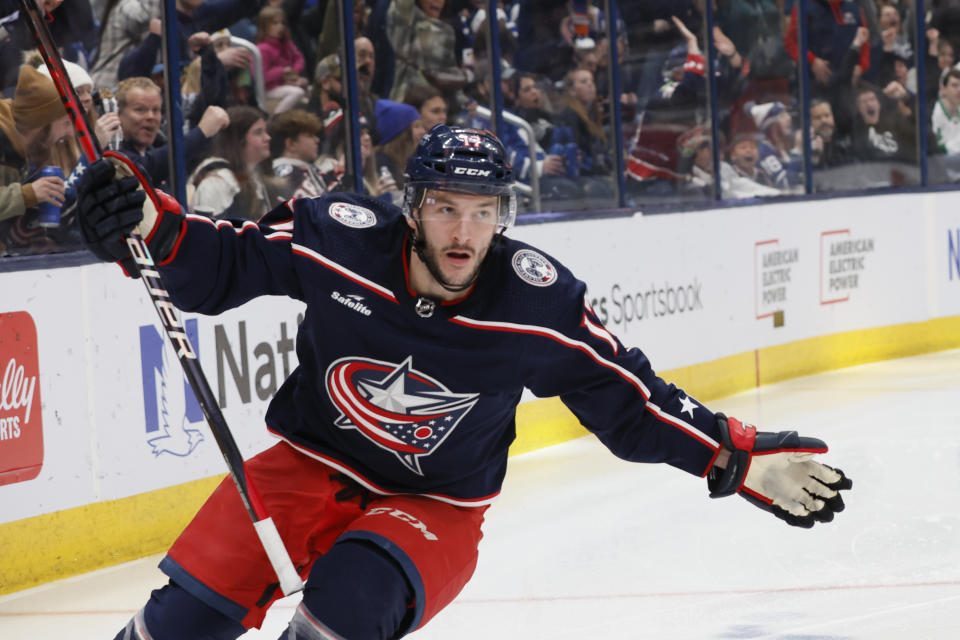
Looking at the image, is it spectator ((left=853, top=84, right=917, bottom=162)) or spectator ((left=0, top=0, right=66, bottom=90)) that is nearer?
spectator ((left=0, top=0, right=66, bottom=90))

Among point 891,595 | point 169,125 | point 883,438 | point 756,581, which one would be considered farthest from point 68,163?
point 883,438

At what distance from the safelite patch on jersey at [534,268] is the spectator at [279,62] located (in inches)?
113

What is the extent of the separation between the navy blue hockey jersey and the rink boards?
66.1 inches

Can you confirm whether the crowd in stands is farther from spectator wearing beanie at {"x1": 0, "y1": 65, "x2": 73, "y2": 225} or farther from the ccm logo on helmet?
the ccm logo on helmet

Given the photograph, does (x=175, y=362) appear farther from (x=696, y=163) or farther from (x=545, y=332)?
(x=696, y=163)

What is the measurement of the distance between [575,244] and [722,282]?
134 centimetres

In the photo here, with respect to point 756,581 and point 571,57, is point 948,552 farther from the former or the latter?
point 571,57

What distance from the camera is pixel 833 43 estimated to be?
855cm

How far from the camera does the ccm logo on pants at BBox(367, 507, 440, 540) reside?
2.26m

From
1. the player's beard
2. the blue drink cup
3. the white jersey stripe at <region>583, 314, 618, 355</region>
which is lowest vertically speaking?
the blue drink cup

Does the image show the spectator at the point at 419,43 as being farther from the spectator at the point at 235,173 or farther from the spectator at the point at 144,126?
the spectator at the point at 144,126

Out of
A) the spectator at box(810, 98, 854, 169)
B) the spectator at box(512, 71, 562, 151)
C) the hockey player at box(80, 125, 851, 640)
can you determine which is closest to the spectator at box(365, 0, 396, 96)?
the spectator at box(512, 71, 562, 151)

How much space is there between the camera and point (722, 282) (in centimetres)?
717

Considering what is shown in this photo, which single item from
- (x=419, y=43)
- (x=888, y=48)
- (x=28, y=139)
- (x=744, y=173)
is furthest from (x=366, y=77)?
(x=888, y=48)
